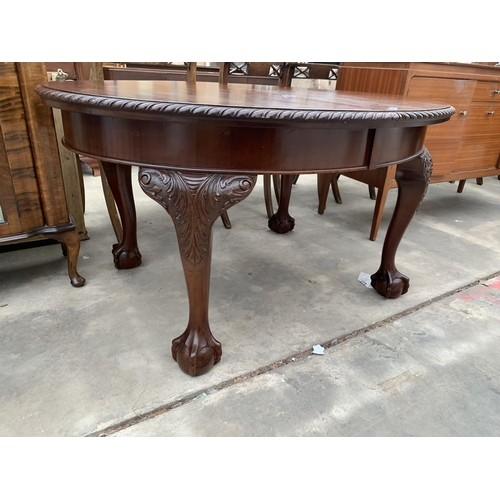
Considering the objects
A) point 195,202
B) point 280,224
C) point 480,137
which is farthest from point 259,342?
point 480,137

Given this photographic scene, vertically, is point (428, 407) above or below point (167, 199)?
below

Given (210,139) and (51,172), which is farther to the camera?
(51,172)

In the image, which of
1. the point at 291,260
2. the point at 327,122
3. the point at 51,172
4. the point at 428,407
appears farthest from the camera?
the point at 291,260

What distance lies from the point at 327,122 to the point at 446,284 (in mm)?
1321

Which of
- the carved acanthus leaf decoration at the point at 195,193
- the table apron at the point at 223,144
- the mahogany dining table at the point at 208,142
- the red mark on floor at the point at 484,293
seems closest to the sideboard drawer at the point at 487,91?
the red mark on floor at the point at 484,293

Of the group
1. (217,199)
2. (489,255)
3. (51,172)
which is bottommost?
(489,255)

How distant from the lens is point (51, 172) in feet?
4.77

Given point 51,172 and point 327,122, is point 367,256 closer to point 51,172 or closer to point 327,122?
point 327,122

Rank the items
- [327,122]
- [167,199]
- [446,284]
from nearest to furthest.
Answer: [327,122] < [167,199] < [446,284]

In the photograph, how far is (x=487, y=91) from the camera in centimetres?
247

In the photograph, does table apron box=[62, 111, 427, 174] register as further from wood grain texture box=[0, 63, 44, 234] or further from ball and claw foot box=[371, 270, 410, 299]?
ball and claw foot box=[371, 270, 410, 299]

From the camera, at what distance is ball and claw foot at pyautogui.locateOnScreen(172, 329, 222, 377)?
3.88 feet

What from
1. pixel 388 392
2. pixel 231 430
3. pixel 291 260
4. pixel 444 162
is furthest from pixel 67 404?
pixel 444 162

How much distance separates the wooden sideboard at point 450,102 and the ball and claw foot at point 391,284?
24.2 inches
